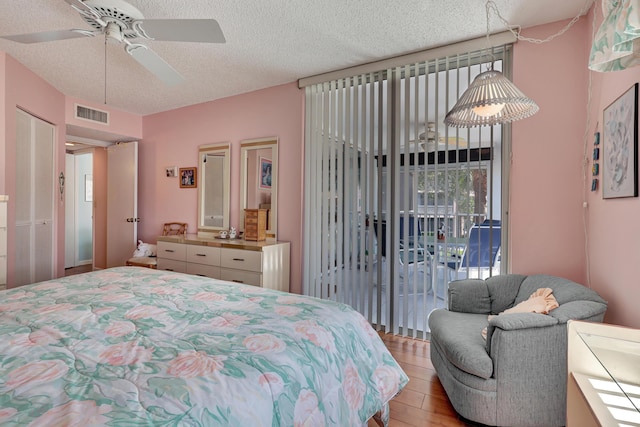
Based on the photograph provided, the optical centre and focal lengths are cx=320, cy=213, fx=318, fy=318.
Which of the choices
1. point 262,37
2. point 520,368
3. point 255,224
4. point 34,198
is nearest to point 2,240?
point 34,198

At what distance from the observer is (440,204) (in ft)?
8.97

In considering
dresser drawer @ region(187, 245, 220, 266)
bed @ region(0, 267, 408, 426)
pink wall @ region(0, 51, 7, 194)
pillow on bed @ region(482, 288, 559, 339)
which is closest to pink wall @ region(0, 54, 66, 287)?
pink wall @ region(0, 51, 7, 194)

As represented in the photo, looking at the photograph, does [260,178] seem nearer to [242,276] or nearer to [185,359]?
[242,276]

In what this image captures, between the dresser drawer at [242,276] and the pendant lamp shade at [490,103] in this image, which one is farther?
the dresser drawer at [242,276]

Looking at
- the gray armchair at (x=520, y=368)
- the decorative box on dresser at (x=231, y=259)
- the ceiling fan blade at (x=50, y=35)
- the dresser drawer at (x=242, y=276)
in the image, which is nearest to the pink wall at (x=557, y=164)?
the gray armchair at (x=520, y=368)

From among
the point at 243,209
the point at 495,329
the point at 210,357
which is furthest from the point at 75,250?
the point at 495,329

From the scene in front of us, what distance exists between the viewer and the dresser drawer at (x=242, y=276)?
3.13 m

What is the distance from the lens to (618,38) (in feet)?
3.78

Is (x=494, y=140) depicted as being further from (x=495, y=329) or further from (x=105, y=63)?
(x=105, y=63)

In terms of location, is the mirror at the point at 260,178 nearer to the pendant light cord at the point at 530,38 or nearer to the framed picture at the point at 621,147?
the pendant light cord at the point at 530,38

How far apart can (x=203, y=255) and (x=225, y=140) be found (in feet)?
4.83

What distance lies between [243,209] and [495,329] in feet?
9.60

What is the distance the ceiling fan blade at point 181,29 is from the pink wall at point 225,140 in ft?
5.53

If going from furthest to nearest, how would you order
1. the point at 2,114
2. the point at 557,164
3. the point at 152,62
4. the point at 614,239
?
the point at 2,114
the point at 557,164
the point at 152,62
the point at 614,239
